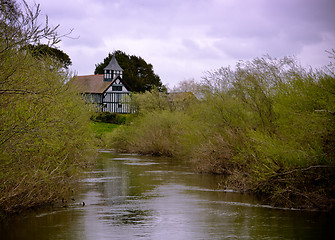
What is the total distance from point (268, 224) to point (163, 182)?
10.3 meters

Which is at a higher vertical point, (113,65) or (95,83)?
(113,65)

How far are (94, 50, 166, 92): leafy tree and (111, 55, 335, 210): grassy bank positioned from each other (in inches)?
1753

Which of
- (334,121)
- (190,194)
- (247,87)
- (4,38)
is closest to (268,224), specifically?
(334,121)

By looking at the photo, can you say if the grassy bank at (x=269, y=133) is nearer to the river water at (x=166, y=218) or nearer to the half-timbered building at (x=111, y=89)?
the river water at (x=166, y=218)

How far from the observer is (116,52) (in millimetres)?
90500

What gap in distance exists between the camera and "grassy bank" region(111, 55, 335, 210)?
15.6 m

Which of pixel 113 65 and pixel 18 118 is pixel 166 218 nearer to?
pixel 18 118

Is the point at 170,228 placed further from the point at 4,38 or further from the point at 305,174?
the point at 4,38

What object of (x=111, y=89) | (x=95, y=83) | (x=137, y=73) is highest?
(x=137, y=73)

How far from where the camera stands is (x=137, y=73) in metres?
86.4

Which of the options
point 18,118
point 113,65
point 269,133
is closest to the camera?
point 18,118

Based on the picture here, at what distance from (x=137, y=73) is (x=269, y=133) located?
65411 mm

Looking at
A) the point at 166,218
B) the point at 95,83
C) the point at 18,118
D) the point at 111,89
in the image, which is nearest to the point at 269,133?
the point at 166,218

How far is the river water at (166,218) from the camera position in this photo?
13266 millimetres
